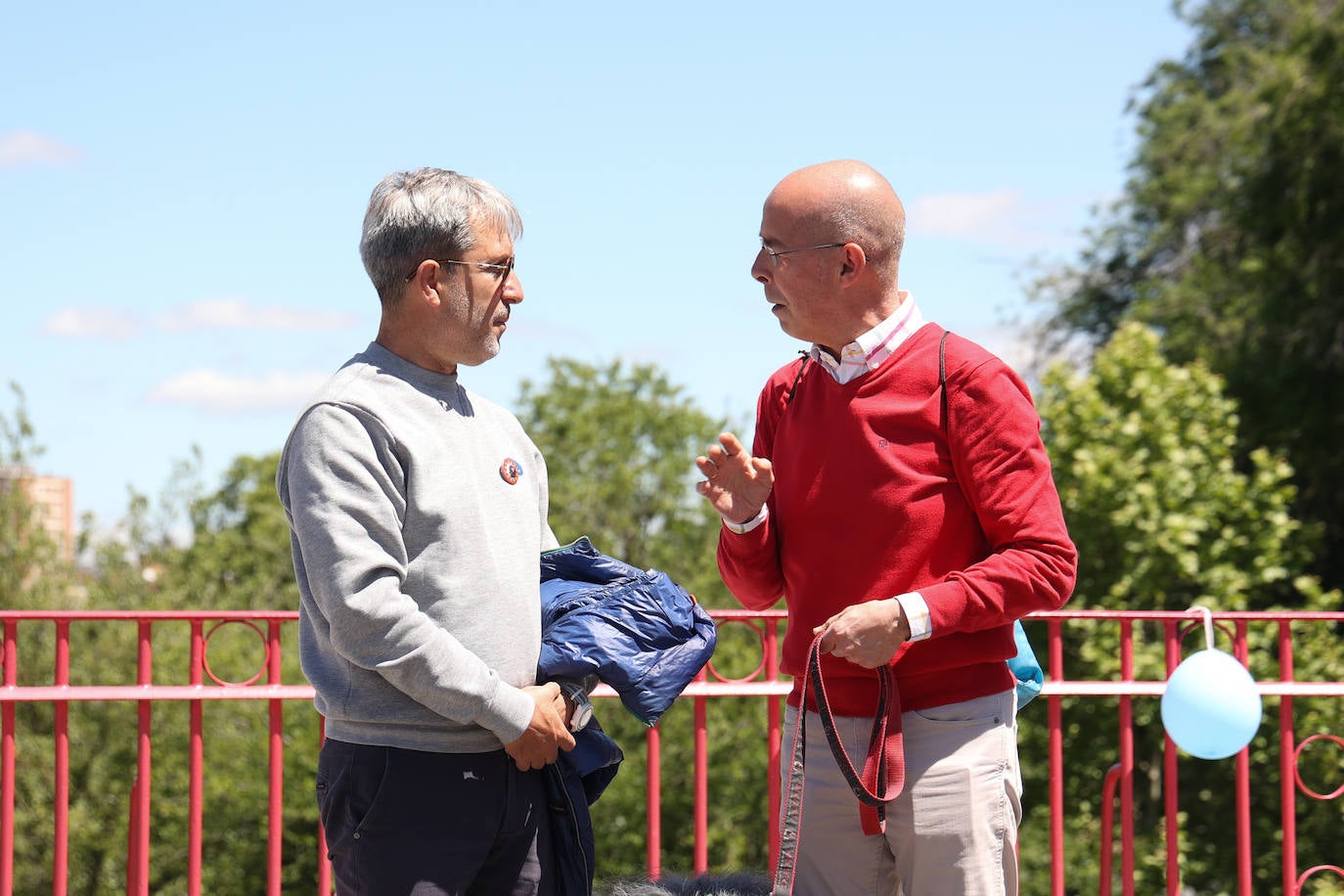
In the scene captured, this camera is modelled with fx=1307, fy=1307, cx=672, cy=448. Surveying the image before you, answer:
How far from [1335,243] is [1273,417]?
216 centimetres

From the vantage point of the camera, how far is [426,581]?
211 centimetres

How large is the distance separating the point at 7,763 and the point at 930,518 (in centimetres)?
253

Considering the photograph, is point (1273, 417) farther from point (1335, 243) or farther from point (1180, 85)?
point (1180, 85)

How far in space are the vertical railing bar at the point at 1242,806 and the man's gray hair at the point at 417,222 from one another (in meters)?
2.53

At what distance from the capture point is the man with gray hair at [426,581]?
2020mm

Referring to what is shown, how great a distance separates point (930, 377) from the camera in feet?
7.42

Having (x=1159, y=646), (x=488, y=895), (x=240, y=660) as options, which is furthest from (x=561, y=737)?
(x=240, y=660)

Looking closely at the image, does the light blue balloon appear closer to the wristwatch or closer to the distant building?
the wristwatch

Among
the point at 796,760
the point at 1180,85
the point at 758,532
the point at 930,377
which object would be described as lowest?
the point at 796,760

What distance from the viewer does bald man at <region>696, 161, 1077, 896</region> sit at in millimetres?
2172

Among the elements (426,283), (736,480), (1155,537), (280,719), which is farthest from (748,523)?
(1155,537)

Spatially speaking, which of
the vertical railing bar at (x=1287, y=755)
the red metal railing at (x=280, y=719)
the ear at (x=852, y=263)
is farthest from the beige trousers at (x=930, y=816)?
the vertical railing bar at (x=1287, y=755)

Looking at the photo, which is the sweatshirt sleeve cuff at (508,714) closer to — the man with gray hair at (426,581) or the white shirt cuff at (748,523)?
the man with gray hair at (426,581)

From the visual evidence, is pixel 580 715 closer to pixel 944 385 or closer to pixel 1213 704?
pixel 944 385
